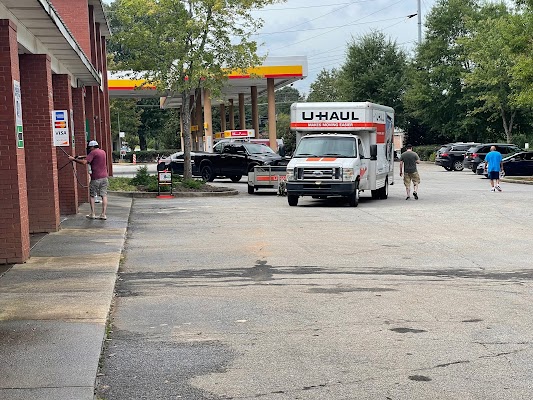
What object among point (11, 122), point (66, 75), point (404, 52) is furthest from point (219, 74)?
point (404, 52)

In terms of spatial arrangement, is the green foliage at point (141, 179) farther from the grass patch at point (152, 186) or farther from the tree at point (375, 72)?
the tree at point (375, 72)

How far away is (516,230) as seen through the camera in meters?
17.8

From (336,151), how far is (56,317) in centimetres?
1713

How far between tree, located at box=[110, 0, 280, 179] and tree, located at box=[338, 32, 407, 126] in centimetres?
4228

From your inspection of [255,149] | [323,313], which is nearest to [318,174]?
[255,149]

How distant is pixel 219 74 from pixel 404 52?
46.6 meters

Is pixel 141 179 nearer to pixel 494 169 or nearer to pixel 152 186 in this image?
pixel 152 186

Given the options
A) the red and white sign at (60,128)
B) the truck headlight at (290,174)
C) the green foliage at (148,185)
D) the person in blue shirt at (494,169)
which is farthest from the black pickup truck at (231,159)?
the red and white sign at (60,128)

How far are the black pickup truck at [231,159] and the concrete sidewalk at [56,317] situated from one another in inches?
873

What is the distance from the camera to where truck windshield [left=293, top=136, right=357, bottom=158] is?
2509cm

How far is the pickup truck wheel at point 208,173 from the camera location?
38531 millimetres

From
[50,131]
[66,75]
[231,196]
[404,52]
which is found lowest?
[231,196]

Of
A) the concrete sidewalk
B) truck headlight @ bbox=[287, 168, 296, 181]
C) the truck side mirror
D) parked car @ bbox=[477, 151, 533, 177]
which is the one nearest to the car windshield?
parked car @ bbox=[477, 151, 533, 177]

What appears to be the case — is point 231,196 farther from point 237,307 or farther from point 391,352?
point 391,352
